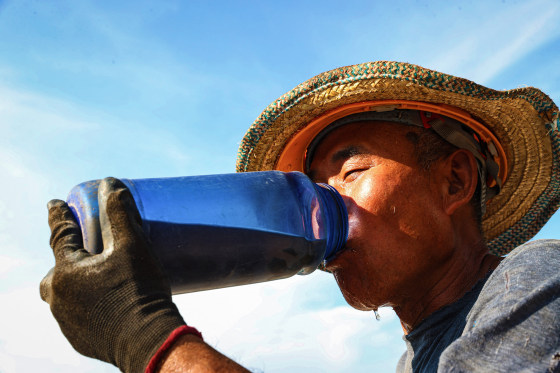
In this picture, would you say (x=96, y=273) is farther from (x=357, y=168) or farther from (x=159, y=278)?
(x=357, y=168)

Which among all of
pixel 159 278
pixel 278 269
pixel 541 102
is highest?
pixel 541 102

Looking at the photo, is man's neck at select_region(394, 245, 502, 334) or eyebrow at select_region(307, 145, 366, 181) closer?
man's neck at select_region(394, 245, 502, 334)

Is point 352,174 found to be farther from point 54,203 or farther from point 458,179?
point 54,203

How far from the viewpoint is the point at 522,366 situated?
1.34 m

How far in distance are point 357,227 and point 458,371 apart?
78 centimetres

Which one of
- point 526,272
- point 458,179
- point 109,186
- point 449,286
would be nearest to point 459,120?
point 458,179

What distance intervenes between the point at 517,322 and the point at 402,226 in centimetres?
74

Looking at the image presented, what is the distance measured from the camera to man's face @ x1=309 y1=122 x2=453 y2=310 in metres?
2.07

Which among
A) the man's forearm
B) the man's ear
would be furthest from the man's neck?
the man's forearm

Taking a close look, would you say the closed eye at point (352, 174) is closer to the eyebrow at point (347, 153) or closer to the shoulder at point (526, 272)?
the eyebrow at point (347, 153)

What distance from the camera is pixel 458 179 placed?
2.36 metres

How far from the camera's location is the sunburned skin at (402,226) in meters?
2.08

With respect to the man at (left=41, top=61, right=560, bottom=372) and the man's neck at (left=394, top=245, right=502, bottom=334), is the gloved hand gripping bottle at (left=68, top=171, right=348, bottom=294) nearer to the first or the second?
the man at (left=41, top=61, right=560, bottom=372)

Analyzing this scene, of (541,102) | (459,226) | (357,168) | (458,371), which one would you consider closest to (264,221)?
(357,168)
